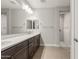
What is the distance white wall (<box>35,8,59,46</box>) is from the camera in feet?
21.8

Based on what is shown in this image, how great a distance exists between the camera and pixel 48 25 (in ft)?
22.1

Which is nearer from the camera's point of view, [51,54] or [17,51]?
[17,51]

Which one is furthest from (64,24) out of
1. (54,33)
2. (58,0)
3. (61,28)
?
(58,0)

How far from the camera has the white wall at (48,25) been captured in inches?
261

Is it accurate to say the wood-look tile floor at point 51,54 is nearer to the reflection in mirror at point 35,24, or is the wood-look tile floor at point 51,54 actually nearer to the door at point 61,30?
the door at point 61,30

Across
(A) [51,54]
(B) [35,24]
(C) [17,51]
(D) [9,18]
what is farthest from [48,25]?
(C) [17,51]

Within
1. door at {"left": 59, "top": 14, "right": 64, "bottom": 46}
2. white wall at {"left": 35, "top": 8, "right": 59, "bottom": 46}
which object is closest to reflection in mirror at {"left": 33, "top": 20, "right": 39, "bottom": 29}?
white wall at {"left": 35, "top": 8, "right": 59, "bottom": 46}

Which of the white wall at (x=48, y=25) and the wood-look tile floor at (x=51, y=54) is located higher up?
the white wall at (x=48, y=25)

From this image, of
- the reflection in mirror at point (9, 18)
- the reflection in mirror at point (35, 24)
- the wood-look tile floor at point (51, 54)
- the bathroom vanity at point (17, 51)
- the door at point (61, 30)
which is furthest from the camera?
the reflection in mirror at point (35, 24)

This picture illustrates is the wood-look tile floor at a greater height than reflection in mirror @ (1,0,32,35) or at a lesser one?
lesser

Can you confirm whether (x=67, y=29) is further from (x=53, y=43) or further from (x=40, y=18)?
(x=40, y=18)

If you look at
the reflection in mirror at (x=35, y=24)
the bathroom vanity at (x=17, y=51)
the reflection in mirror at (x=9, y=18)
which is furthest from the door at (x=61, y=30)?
the bathroom vanity at (x=17, y=51)

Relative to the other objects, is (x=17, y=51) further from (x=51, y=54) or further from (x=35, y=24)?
(x=35, y=24)

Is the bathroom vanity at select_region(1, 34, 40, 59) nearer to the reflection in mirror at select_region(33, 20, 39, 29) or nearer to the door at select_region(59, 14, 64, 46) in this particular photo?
the reflection in mirror at select_region(33, 20, 39, 29)
